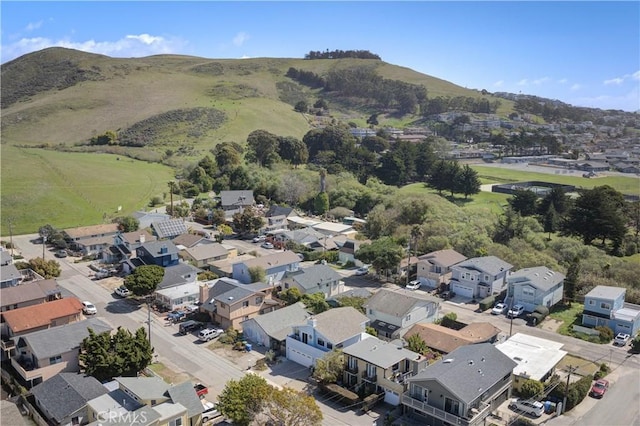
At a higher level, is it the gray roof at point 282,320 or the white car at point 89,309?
the gray roof at point 282,320

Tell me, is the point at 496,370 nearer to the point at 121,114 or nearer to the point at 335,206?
the point at 335,206

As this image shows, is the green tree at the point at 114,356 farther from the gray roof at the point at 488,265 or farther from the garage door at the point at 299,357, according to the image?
the gray roof at the point at 488,265

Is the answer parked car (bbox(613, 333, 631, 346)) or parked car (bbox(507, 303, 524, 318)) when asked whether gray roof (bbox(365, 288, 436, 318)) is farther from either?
parked car (bbox(613, 333, 631, 346))

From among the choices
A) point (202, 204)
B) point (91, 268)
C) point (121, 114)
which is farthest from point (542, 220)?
point (121, 114)

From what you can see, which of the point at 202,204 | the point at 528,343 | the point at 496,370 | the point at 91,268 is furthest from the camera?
the point at 202,204

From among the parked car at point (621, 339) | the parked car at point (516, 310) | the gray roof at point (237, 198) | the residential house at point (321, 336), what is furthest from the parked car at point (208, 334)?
the gray roof at point (237, 198)

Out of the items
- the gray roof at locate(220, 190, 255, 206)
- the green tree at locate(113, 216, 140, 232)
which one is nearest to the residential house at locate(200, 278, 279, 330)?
the green tree at locate(113, 216, 140, 232)
